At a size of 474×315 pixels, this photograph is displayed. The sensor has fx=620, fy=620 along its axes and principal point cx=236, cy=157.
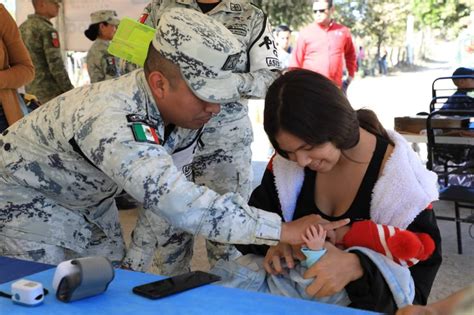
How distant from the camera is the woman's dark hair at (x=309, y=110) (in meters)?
1.39

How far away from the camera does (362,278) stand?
1.41 metres

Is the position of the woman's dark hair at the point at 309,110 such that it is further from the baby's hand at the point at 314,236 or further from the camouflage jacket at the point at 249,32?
the camouflage jacket at the point at 249,32

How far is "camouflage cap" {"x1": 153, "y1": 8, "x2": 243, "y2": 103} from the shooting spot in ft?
4.48

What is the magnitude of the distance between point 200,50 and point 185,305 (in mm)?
547

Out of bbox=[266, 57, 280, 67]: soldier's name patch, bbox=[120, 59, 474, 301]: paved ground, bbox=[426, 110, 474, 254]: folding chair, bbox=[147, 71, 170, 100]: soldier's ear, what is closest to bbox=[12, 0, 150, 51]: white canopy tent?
bbox=[120, 59, 474, 301]: paved ground

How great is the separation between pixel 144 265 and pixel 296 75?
3.26ft

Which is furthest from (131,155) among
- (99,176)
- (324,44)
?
(324,44)

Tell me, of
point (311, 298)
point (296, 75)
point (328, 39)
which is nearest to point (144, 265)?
point (311, 298)

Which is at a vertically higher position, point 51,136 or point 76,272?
point 51,136

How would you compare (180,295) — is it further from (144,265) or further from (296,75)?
(144,265)

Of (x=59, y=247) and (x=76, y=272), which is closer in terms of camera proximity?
(x=76, y=272)

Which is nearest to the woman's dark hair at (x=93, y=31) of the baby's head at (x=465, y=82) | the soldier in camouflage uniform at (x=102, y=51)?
the soldier in camouflage uniform at (x=102, y=51)

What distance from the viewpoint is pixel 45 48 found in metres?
4.27

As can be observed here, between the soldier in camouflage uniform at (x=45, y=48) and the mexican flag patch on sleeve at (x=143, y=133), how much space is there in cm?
309
